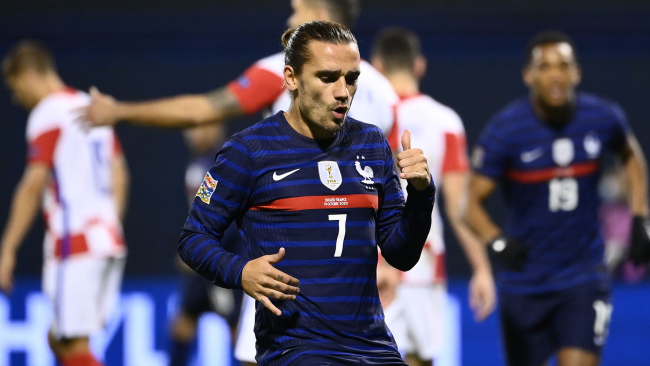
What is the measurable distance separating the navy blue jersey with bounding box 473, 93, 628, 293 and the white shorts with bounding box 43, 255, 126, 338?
2.54 metres

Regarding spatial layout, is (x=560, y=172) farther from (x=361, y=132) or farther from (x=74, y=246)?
(x=74, y=246)

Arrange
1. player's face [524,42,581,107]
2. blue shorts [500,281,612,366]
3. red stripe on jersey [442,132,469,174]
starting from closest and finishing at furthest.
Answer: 1. blue shorts [500,281,612,366]
2. player's face [524,42,581,107]
3. red stripe on jersey [442,132,469,174]

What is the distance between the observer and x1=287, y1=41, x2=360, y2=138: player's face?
2891 mm

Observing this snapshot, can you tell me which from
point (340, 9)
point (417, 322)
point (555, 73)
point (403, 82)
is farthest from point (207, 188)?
point (403, 82)

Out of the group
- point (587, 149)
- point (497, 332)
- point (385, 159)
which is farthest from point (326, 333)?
point (497, 332)

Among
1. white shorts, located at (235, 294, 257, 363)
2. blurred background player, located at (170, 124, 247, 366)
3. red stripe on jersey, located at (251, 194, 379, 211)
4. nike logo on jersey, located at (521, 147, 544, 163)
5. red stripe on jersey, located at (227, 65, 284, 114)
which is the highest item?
red stripe on jersey, located at (227, 65, 284, 114)

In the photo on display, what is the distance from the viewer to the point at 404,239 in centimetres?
296

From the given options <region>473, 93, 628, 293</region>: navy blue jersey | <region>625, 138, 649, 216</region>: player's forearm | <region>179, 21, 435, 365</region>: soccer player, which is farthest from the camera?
<region>625, 138, 649, 216</region>: player's forearm

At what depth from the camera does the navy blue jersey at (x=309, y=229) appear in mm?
2893

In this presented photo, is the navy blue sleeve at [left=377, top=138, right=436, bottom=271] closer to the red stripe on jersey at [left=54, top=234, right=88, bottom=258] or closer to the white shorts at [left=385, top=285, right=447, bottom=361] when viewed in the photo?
the white shorts at [left=385, top=285, right=447, bottom=361]

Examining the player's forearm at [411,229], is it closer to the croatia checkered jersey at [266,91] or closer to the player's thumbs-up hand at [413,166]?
the player's thumbs-up hand at [413,166]

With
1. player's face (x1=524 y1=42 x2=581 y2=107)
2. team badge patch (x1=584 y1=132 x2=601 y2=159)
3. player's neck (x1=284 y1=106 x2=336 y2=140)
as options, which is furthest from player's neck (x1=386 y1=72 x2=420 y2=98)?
player's neck (x1=284 y1=106 x2=336 y2=140)

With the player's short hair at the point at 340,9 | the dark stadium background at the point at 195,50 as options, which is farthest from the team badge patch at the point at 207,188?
the dark stadium background at the point at 195,50

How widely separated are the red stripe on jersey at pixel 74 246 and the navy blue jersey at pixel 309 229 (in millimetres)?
3152
